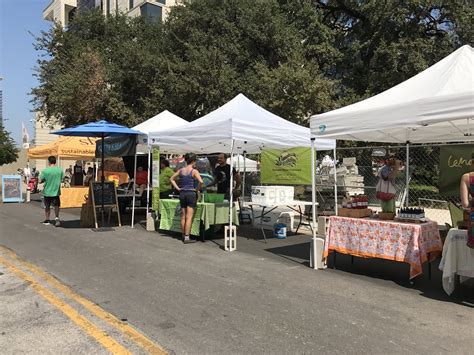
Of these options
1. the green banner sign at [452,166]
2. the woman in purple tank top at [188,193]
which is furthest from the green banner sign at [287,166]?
the woman in purple tank top at [188,193]

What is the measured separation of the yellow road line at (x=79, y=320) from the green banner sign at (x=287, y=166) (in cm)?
785

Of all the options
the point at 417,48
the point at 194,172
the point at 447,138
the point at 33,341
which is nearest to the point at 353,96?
the point at 417,48

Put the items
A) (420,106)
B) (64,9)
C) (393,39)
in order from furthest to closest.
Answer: (64,9)
(393,39)
(420,106)

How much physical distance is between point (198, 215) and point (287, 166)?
163 inches

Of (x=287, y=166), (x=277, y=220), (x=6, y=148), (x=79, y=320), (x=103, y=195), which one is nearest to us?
(x=79, y=320)

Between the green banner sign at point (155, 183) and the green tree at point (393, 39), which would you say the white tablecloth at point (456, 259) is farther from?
the green tree at point (393, 39)

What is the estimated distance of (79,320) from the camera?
4.82 meters

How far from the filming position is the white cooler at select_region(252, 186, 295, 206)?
1013cm

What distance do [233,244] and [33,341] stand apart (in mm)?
4982

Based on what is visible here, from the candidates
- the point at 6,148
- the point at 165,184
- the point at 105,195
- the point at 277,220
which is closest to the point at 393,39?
the point at 277,220

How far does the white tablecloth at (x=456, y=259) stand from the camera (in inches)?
223

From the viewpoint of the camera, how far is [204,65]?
21766 mm

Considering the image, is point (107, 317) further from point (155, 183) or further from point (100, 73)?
point (100, 73)

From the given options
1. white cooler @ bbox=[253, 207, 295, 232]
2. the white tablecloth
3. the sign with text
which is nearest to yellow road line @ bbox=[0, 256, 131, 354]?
the white tablecloth
